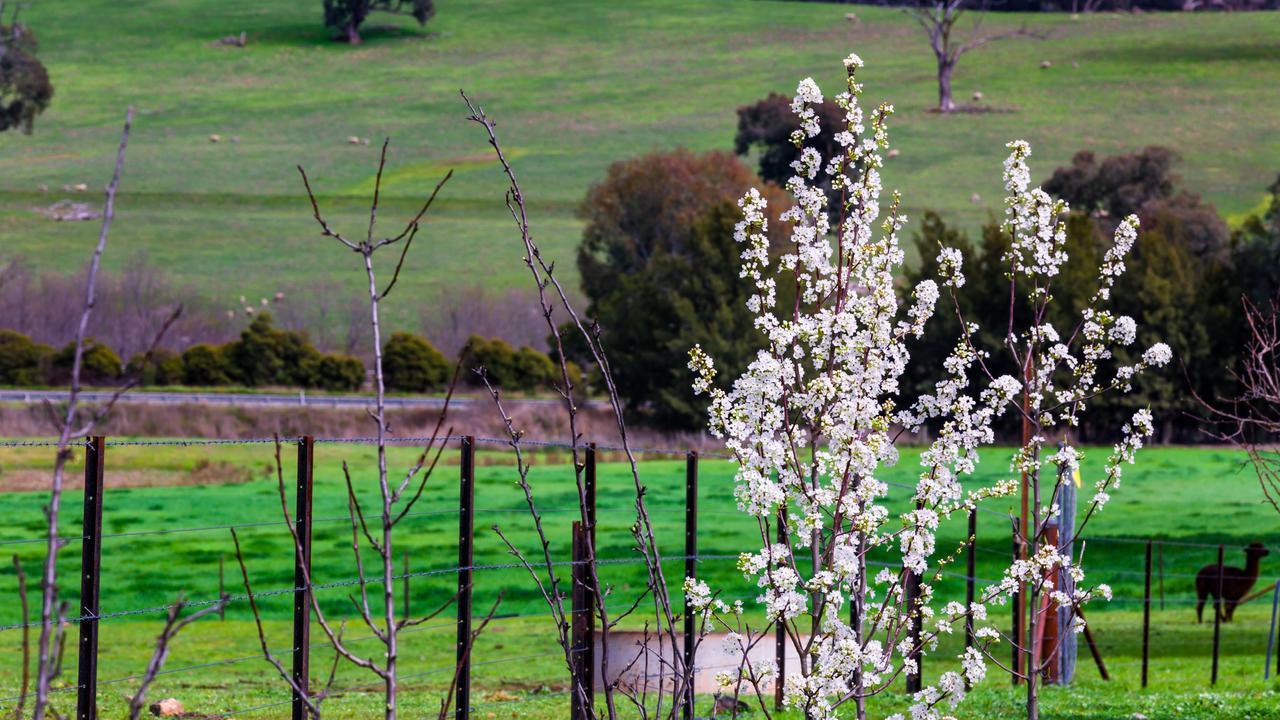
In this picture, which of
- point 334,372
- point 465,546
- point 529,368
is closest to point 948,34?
point 529,368

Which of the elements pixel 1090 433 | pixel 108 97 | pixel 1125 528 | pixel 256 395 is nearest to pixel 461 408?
pixel 256 395

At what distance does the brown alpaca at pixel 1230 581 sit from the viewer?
49.4ft

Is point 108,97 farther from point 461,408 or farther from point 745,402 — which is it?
point 745,402

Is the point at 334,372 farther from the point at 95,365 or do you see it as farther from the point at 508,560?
the point at 508,560

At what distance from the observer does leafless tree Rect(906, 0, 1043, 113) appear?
8156 cm

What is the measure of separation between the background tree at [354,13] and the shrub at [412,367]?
54.6 metres

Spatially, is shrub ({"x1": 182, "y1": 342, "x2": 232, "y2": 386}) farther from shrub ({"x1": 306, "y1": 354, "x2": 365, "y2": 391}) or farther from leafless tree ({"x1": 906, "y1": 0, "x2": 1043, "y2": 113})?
leafless tree ({"x1": 906, "y1": 0, "x2": 1043, "y2": 113})

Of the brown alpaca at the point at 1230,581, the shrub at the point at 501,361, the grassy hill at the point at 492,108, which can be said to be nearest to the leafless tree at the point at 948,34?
the grassy hill at the point at 492,108

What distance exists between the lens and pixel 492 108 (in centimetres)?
8188

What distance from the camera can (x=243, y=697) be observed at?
10578mm

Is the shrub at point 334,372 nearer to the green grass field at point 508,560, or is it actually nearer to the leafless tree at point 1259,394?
the green grass field at point 508,560

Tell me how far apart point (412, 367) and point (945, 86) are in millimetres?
48088

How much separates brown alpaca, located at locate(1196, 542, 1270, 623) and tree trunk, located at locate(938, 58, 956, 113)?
6698 cm

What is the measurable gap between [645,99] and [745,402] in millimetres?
82403
